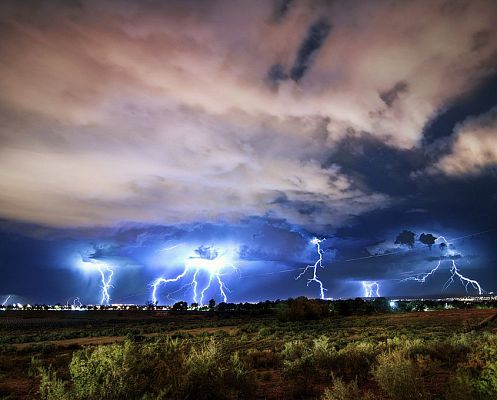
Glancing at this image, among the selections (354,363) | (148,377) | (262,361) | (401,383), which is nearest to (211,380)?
(148,377)

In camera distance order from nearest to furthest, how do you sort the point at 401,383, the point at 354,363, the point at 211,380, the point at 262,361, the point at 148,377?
the point at 148,377
the point at 401,383
the point at 211,380
the point at 354,363
the point at 262,361

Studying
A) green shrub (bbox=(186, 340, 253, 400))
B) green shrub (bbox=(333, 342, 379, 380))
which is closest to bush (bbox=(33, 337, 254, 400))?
green shrub (bbox=(186, 340, 253, 400))

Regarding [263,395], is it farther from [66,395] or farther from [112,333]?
[112,333]

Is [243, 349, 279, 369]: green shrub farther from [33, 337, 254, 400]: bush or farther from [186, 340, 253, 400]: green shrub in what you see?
[186, 340, 253, 400]: green shrub

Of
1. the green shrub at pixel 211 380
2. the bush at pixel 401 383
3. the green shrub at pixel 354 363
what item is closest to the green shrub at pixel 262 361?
the green shrub at pixel 354 363

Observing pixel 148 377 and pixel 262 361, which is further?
pixel 262 361

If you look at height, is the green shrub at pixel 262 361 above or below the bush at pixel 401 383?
above

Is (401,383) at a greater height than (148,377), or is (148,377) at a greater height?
(148,377)

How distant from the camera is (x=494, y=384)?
7.86 m

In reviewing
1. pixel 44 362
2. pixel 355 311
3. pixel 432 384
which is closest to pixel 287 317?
pixel 355 311

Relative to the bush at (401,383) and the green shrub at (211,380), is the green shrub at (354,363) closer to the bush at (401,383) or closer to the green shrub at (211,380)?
the bush at (401,383)

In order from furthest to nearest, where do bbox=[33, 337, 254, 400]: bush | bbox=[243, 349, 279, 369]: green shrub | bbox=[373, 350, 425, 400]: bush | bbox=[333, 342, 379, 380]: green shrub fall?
bbox=[243, 349, 279, 369]: green shrub
bbox=[333, 342, 379, 380]: green shrub
bbox=[373, 350, 425, 400]: bush
bbox=[33, 337, 254, 400]: bush

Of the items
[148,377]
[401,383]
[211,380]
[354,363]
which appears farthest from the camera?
[354,363]

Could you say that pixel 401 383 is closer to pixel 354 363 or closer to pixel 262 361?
pixel 354 363
